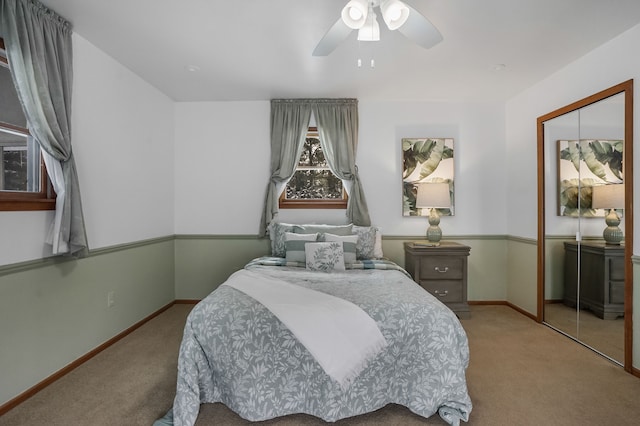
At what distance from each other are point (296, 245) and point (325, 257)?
35 centimetres

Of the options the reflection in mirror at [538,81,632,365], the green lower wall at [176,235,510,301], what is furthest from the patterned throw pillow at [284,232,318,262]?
the reflection in mirror at [538,81,632,365]

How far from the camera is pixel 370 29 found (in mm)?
2018

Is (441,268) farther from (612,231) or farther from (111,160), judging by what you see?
(111,160)

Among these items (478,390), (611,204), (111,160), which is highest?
(111,160)

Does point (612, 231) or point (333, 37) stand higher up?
point (333, 37)

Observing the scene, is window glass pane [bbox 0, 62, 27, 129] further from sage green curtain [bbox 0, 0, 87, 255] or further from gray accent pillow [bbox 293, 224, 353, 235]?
gray accent pillow [bbox 293, 224, 353, 235]

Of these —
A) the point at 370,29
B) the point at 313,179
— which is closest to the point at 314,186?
the point at 313,179

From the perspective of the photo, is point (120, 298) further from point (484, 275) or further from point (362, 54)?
point (484, 275)

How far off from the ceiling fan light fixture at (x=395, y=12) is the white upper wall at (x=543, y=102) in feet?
6.37

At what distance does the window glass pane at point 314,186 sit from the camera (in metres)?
4.10

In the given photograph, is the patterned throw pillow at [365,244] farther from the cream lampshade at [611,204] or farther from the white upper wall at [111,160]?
the white upper wall at [111,160]

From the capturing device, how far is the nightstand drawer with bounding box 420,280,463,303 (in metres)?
3.55

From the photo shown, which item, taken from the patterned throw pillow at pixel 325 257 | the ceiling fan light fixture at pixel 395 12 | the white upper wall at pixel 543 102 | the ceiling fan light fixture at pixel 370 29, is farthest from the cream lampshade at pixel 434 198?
the ceiling fan light fixture at pixel 395 12

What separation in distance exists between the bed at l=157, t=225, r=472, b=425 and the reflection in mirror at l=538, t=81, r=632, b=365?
1688mm
